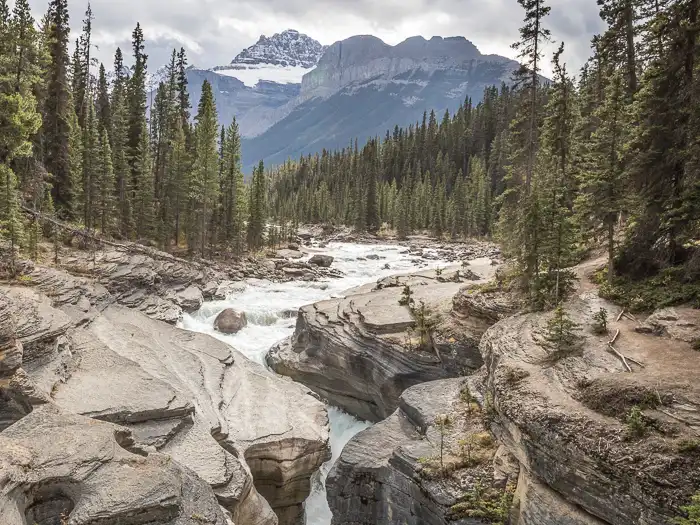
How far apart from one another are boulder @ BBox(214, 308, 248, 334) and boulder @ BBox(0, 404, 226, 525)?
17.5 meters

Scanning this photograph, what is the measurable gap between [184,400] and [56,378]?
3.88m

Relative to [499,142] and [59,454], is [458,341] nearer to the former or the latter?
[59,454]

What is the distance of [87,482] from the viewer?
876 cm

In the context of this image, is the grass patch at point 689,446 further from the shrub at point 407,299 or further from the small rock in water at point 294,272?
the small rock in water at point 294,272

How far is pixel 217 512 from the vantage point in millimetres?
9422

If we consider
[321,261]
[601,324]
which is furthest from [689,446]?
[321,261]

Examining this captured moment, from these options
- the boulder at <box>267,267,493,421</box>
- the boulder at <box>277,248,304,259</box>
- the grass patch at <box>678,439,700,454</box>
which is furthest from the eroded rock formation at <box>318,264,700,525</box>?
the boulder at <box>277,248,304,259</box>

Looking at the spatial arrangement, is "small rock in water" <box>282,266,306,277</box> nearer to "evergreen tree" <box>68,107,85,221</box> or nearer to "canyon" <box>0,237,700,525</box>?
"evergreen tree" <box>68,107,85,221</box>

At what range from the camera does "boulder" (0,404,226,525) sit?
8242 millimetres

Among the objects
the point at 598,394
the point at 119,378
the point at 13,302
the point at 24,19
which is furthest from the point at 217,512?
the point at 24,19

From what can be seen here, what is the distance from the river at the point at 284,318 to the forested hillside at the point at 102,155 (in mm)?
10944

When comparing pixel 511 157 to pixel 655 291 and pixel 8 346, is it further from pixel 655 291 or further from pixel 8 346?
pixel 8 346

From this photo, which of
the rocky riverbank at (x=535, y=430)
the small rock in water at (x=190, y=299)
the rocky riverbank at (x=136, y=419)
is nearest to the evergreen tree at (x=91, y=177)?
the small rock in water at (x=190, y=299)

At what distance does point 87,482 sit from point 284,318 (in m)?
21.4
